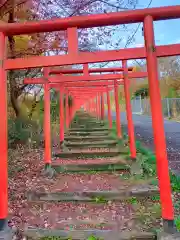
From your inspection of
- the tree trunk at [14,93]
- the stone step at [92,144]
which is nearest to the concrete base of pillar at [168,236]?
the stone step at [92,144]

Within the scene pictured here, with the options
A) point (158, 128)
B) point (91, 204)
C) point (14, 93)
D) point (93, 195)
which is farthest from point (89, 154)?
point (158, 128)

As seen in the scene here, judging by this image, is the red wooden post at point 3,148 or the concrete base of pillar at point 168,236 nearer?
the concrete base of pillar at point 168,236

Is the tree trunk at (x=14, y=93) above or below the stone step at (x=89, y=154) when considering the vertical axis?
above

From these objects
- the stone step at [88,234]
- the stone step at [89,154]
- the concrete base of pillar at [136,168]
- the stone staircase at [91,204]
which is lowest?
the stone step at [88,234]

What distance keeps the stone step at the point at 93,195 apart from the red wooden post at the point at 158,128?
1.28 m

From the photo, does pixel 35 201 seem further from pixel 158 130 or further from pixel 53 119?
pixel 53 119

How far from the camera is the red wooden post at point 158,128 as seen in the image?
2961mm

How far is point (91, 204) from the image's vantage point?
418 centimetres

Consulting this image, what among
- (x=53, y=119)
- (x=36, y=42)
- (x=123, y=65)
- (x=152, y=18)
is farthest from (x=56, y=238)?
(x=53, y=119)

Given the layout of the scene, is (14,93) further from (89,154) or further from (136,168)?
(136,168)

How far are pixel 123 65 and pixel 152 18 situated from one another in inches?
108

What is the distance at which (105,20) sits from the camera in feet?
10.1

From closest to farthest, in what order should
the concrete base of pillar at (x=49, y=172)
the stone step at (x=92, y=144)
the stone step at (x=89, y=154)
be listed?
the concrete base of pillar at (x=49, y=172) → the stone step at (x=89, y=154) → the stone step at (x=92, y=144)

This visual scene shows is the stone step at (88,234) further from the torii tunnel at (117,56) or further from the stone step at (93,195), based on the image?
the stone step at (93,195)
